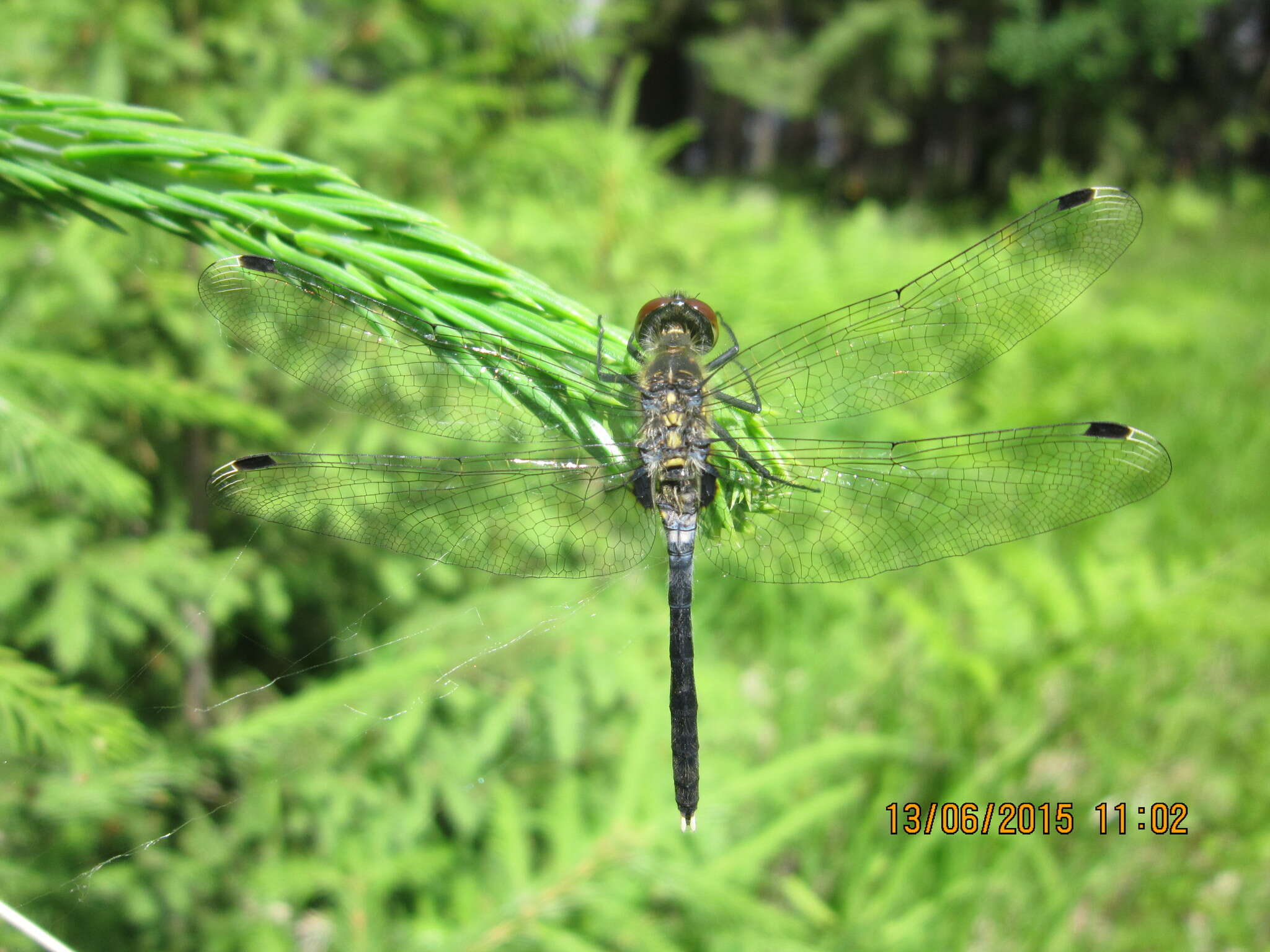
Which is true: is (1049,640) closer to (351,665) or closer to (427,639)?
(427,639)

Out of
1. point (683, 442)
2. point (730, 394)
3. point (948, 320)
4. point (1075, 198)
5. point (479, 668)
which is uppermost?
point (1075, 198)

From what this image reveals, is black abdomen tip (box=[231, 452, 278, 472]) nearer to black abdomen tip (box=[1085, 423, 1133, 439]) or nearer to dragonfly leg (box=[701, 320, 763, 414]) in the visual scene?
dragonfly leg (box=[701, 320, 763, 414])

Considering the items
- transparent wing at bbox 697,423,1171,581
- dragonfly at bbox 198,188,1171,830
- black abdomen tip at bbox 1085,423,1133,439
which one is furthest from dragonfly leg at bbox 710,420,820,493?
black abdomen tip at bbox 1085,423,1133,439

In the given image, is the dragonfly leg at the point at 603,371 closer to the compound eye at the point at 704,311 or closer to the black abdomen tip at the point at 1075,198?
the compound eye at the point at 704,311

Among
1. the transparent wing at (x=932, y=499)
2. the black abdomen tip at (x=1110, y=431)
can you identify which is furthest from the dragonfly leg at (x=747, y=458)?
the black abdomen tip at (x=1110, y=431)

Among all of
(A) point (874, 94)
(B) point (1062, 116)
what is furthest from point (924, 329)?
(B) point (1062, 116)

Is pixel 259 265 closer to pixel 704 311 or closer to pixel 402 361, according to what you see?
pixel 402 361

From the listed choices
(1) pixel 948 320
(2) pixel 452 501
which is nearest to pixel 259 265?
(2) pixel 452 501
